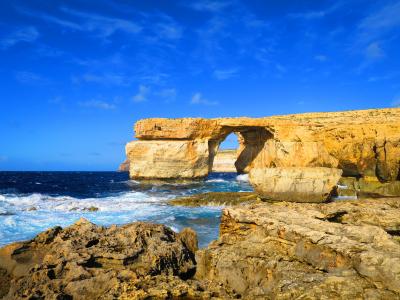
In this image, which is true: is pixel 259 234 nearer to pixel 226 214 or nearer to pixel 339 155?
pixel 226 214

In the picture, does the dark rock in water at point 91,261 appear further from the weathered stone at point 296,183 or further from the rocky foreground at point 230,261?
the weathered stone at point 296,183

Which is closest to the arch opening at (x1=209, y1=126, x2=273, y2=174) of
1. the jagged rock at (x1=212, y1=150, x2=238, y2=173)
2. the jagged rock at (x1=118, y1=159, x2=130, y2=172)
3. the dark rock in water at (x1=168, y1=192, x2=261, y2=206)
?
the dark rock in water at (x1=168, y1=192, x2=261, y2=206)

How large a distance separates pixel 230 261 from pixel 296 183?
1295 cm

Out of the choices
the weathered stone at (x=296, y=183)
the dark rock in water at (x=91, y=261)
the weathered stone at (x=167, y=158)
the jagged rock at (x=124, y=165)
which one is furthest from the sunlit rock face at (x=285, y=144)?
the jagged rock at (x=124, y=165)

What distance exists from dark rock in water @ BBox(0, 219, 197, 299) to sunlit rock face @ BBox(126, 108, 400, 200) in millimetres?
12561

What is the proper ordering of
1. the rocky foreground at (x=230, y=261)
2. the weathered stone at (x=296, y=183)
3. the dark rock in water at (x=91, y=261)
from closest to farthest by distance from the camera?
the rocky foreground at (x=230, y=261)
the dark rock in water at (x=91, y=261)
the weathered stone at (x=296, y=183)

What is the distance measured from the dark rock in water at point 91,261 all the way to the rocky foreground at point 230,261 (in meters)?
0.02

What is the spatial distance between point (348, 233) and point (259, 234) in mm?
1445

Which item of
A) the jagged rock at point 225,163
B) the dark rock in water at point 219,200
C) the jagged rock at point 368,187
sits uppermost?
the jagged rock at point 225,163

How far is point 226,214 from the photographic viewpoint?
7.14m

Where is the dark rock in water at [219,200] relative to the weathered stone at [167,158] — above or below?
below

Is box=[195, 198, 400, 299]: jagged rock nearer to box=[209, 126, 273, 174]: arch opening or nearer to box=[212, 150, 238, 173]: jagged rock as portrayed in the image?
box=[209, 126, 273, 174]: arch opening

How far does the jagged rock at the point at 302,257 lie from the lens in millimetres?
3986

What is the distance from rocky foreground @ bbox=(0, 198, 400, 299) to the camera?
418 centimetres
